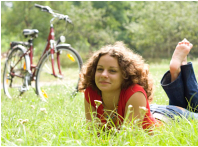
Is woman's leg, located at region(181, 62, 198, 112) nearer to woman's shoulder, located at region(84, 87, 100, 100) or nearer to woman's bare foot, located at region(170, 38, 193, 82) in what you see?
woman's bare foot, located at region(170, 38, 193, 82)

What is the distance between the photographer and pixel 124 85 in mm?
2236

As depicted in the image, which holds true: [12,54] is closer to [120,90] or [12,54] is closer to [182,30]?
[120,90]

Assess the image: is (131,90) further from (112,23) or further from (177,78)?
(112,23)

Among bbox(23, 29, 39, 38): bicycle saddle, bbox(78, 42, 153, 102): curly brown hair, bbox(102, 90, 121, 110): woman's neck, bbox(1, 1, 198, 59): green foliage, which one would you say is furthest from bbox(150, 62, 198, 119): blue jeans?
bbox(1, 1, 198, 59): green foliage

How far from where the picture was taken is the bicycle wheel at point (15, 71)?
15.8 feet

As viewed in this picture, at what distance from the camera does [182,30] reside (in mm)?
17344

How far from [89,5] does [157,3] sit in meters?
4.80

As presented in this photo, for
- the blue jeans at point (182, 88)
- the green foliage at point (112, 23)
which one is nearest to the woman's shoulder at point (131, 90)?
the blue jeans at point (182, 88)

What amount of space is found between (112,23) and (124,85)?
19691 millimetres

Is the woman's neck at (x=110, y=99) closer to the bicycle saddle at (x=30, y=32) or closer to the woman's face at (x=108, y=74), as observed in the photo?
the woman's face at (x=108, y=74)

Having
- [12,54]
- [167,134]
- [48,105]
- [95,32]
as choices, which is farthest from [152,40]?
→ [167,134]

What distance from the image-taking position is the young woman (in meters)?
2.12

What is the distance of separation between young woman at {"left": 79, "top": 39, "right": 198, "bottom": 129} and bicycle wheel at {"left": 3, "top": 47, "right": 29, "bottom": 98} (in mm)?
2585

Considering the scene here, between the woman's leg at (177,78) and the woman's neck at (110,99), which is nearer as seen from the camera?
the woman's neck at (110,99)
